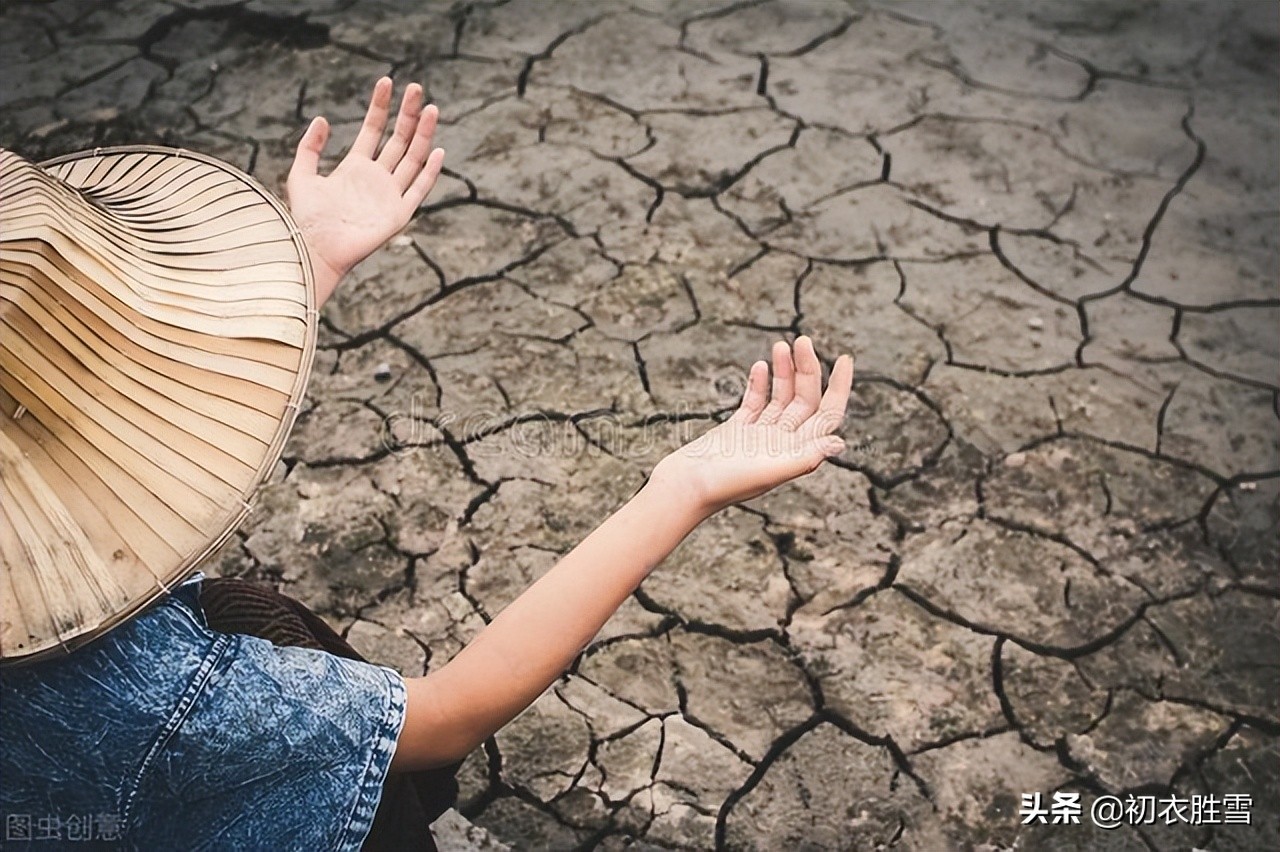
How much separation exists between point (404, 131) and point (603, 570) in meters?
0.62

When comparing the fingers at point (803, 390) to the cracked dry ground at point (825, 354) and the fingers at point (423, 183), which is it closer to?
the fingers at point (423, 183)

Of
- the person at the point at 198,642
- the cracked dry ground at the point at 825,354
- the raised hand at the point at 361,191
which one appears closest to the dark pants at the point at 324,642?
the person at the point at 198,642

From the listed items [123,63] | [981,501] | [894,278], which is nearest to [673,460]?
[981,501]

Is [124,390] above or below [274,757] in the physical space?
above

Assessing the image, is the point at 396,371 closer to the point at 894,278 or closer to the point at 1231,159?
the point at 894,278

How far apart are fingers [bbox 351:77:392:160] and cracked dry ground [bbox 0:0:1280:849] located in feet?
3.27

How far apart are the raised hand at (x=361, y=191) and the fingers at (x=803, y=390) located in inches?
19.3

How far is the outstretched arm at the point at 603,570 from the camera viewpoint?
3.84ft

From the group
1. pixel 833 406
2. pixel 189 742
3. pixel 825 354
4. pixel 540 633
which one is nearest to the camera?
pixel 189 742

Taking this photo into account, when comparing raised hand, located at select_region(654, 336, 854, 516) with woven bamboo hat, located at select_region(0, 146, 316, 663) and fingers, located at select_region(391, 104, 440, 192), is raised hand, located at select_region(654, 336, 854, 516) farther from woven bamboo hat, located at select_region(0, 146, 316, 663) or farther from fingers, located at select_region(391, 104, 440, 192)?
fingers, located at select_region(391, 104, 440, 192)

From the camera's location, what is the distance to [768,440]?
1.26m

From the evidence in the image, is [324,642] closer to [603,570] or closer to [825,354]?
[603,570]

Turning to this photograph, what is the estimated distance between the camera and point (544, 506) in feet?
7.98

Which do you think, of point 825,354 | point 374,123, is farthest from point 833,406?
point 825,354
